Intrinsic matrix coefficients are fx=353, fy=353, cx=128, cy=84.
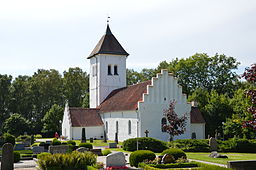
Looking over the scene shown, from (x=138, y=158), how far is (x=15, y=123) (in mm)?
39042

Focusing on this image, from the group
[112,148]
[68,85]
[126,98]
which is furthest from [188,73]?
[112,148]

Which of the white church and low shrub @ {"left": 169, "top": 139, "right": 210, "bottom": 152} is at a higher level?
the white church

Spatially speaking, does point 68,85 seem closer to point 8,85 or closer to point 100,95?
point 8,85

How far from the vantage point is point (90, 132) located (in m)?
47.1

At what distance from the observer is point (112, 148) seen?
33.6m

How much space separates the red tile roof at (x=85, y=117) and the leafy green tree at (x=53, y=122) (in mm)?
11578

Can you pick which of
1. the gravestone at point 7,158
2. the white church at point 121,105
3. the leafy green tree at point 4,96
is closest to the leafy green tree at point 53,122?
the white church at point 121,105

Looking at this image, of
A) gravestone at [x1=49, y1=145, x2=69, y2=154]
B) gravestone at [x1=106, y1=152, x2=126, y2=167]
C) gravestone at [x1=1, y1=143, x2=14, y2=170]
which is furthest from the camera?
gravestone at [x1=49, y1=145, x2=69, y2=154]

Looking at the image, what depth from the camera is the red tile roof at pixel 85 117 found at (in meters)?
47.2

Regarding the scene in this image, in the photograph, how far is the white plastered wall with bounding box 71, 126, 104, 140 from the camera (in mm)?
46688

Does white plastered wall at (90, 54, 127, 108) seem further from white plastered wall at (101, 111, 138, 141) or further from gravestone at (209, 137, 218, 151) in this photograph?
gravestone at (209, 137, 218, 151)

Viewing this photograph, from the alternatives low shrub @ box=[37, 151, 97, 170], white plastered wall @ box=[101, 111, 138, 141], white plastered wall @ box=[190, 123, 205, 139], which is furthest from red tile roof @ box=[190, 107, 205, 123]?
low shrub @ box=[37, 151, 97, 170]

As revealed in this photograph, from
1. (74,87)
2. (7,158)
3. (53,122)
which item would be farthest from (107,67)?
(7,158)

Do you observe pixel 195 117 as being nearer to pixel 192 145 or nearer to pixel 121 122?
pixel 121 122
